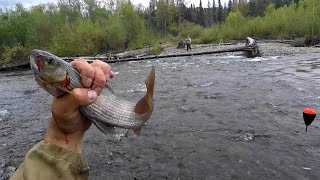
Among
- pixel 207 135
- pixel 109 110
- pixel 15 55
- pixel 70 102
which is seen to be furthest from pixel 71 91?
pixel 15 55

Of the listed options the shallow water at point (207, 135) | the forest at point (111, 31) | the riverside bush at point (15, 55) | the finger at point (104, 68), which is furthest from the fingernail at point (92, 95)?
the riverside bush at point (15, 55)

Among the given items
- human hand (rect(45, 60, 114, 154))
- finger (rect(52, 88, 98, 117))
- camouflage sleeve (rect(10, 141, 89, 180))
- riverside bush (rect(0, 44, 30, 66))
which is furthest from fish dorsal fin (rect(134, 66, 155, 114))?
riverside bush (rect(0, 44, 30, 66))

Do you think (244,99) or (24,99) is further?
(24,99)

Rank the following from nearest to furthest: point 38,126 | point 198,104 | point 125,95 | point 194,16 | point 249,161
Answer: point 249,161 < point 38,126 < point 198,104 < point 125,95 < point 194,16

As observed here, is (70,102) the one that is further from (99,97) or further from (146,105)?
(146,105)

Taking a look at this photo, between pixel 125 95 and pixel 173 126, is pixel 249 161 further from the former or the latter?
pixel 125 95

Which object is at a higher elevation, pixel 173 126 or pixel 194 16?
pixel 194 16

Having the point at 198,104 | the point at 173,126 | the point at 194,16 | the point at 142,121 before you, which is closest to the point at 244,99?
the point at 198,104

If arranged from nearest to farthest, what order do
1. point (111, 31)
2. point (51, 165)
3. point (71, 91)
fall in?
point (51, 165)
point (71, 91)
point (111, 31)
